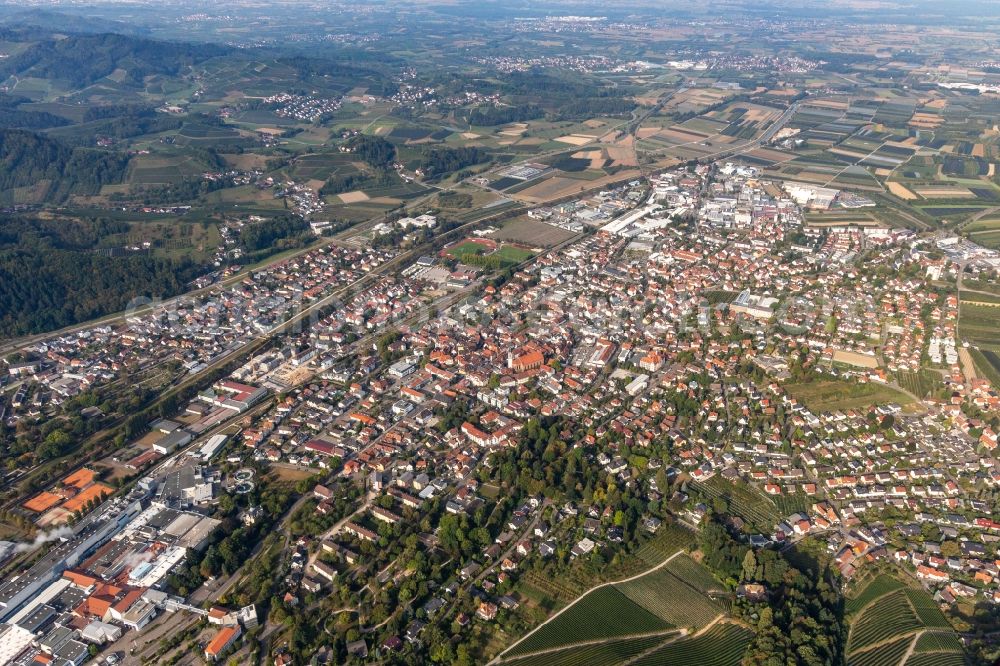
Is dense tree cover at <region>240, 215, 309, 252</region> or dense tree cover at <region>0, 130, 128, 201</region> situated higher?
dense tree cover at <region>0, 130, 128, 201</region>

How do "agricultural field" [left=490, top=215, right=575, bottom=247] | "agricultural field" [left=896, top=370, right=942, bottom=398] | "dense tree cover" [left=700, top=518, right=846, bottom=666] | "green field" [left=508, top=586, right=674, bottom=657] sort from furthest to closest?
"agricultural field" [left=490, top=215, right=575, bottom=247], "agricultural field" [left=896, top=370, right=942, bottom=398], "green field" [left=508, top=586, right=674, bottom=657], "dense tree cover" [left=700, top=518, right=846, bottom=666]

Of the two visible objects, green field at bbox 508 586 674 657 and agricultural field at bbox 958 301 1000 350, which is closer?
green field at bbox 508 586 674 657

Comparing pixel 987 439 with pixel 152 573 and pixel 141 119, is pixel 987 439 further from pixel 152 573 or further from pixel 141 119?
pixel 141 119

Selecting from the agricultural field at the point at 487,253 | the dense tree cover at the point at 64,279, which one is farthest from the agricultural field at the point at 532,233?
the dense tree cover at the point at 64,279

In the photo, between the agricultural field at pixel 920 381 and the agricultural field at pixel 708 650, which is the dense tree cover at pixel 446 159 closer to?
the agricultural field at pixel 920 381

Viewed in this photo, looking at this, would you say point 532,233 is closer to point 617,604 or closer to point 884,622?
point 617,604

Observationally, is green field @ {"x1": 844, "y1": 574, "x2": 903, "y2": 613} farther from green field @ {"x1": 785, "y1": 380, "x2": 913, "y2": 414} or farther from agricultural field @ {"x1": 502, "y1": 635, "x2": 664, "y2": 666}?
green field @ {"x1": 785, "y1": 380, "x2": 913, "y2": 414}

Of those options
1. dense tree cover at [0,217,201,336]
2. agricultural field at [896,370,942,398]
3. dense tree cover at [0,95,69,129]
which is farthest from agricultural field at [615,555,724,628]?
dense tree cover at [0,95,69,129]

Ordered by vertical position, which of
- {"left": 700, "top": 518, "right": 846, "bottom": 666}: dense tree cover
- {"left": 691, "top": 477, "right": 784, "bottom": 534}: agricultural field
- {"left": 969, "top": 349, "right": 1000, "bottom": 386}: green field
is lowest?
{"left": 691, "top": 477, "right": 784, "bottom": 534}: agricultural field
